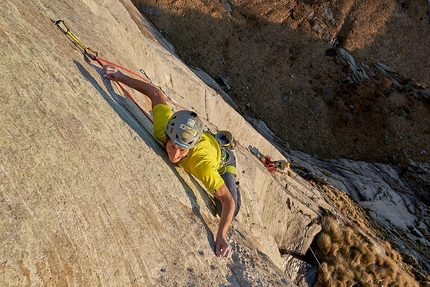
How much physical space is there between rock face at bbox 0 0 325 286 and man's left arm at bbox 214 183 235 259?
0.60 ft

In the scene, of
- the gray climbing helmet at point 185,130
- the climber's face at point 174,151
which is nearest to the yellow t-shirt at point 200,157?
the climber's face at point 174,151

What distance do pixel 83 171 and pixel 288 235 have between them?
10222mm

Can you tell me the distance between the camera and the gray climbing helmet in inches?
251

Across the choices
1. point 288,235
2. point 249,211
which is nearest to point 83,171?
point 249,211

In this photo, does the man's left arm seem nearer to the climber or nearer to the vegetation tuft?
the climber

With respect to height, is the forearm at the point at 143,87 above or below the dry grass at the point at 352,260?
above

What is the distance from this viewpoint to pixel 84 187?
17.5 ft

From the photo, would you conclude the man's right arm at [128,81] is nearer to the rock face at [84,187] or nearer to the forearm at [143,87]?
the forearm at [143,87]

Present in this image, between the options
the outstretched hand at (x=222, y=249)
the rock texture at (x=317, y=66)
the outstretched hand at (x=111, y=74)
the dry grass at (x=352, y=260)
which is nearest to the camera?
the outstretched hand at (x=222, y=249)

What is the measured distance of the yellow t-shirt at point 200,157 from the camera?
6.79 metres

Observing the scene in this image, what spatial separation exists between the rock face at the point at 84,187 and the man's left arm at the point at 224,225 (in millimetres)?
182

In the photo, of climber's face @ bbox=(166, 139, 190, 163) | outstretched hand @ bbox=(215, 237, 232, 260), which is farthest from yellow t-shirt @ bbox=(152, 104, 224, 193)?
outstretched hand @ bbox=(215, 237, 232, 260)

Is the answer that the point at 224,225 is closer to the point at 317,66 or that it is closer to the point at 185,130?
the point at 185,130

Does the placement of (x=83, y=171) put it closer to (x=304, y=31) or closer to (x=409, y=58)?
(x=304, y=31)
